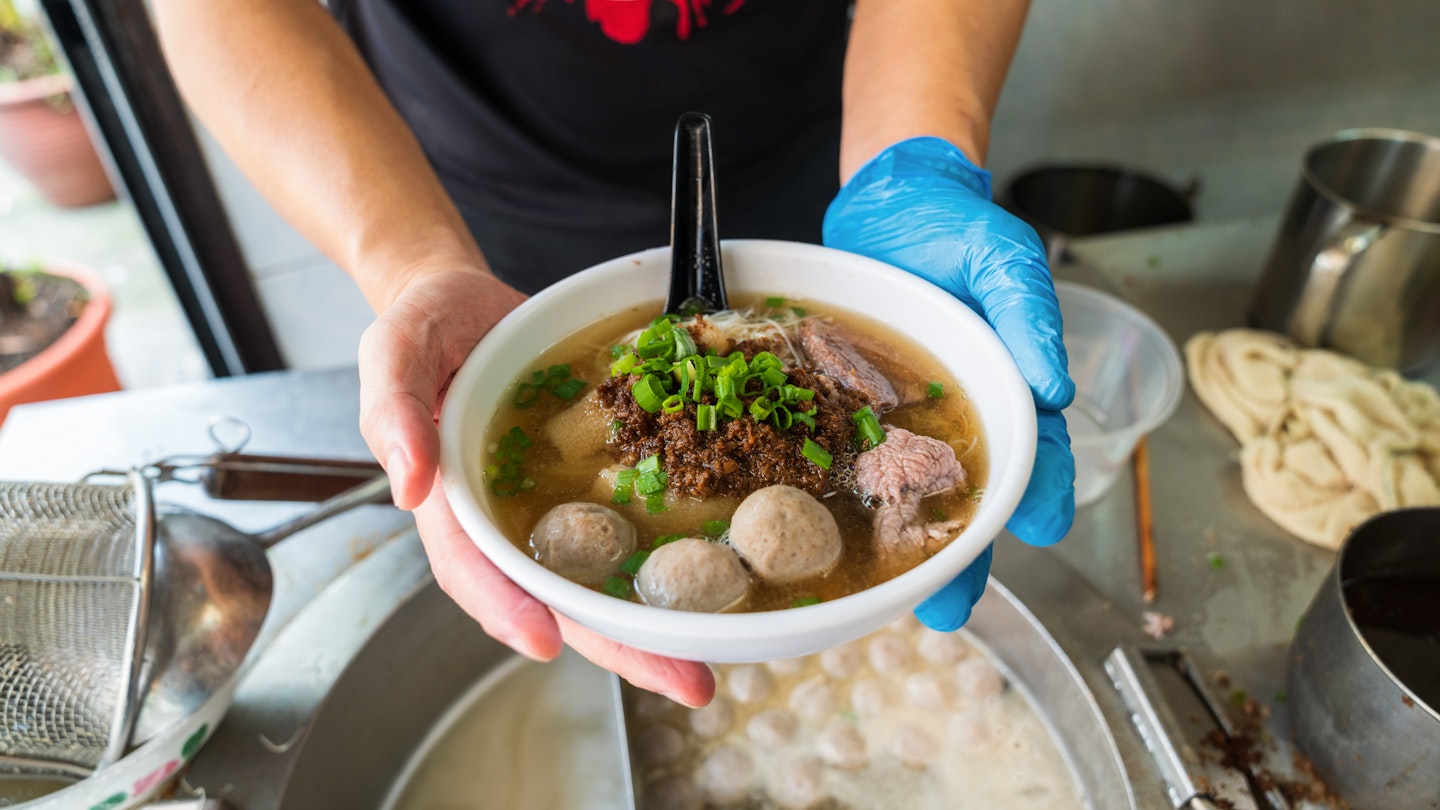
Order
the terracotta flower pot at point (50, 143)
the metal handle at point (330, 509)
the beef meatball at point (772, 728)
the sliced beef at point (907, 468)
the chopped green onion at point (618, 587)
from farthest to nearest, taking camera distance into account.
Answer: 1. the terracotta flower pot at point (50, 143)
2. the beef meatball at point (772, 728)
3. the metal handle at point (330, 509)
4. the sliced beef at point (907, 468)
5. the chopped green onion at point (618, 587)

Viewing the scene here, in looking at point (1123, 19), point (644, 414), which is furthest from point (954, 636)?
point (1123, 19)

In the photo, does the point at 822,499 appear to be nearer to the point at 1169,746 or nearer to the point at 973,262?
the point at 973,262

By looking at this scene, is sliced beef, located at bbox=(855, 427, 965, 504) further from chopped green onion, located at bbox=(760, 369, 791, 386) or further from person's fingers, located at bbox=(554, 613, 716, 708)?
person's fingers, located at bbox=(554, 613, 716, 708)

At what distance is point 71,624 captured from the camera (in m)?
1.56

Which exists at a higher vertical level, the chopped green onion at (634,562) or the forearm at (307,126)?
the forearm at (307,126)

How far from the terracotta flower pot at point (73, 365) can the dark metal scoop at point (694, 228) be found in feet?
11.9

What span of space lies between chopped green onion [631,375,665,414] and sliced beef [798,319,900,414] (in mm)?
345

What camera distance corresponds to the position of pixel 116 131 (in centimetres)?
375

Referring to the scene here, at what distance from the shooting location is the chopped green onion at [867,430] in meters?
1.50

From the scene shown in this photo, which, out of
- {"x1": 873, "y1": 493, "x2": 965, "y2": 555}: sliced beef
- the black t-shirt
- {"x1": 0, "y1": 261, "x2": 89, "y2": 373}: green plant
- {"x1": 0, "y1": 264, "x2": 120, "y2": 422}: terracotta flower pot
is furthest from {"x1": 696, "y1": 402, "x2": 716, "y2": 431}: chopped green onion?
{"x1": 0, "y1": 261, "x2": 89, "y2": 373}: green plant

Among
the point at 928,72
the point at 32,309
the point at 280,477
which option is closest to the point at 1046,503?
the point at 928,72

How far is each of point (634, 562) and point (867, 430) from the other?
49cm

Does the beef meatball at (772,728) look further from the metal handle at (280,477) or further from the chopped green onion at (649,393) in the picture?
the metal handle at (280,477)

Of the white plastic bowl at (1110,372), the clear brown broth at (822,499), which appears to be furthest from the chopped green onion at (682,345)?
the white plastic bowl at (1110,372)
